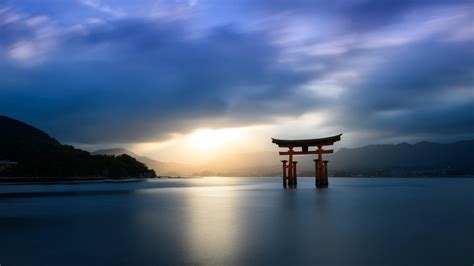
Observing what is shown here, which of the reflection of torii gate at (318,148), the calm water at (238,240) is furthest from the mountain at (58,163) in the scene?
the calm water at (238,240)

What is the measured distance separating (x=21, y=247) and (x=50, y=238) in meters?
2.06

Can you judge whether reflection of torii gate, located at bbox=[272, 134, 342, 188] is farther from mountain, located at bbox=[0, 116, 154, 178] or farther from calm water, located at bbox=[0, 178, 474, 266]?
mountain, located at bbox=[0, 116, 154, 178]

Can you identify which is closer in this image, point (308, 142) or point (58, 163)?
point (308, 142)

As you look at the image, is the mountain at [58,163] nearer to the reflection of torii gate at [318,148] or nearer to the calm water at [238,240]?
the reflection of torii gate at [318,148]

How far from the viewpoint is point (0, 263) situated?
12258mm

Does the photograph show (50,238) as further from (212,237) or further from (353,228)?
(353,228)

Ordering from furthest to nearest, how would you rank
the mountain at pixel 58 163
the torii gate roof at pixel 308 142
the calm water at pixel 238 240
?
the mountain at pixel 58 163 → the torii gate roof at pixel 308 142 → the calm water at pixel 238 240

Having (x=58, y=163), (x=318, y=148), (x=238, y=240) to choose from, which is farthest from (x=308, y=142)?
(x=58, y=163)

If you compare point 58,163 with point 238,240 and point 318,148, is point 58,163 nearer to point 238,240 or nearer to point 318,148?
point 318,148

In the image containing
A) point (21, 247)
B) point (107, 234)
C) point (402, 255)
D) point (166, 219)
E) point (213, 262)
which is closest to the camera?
point (213, 262)

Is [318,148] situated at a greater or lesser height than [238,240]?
greater

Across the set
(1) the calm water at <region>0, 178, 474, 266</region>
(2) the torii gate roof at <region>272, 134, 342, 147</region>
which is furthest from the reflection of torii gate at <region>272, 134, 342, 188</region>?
(1) the calm water at <region>0, 178, 474, 266</region>

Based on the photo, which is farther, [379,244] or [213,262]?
[379,244]

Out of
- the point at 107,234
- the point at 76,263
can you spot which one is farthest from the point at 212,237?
the point at 76,263
